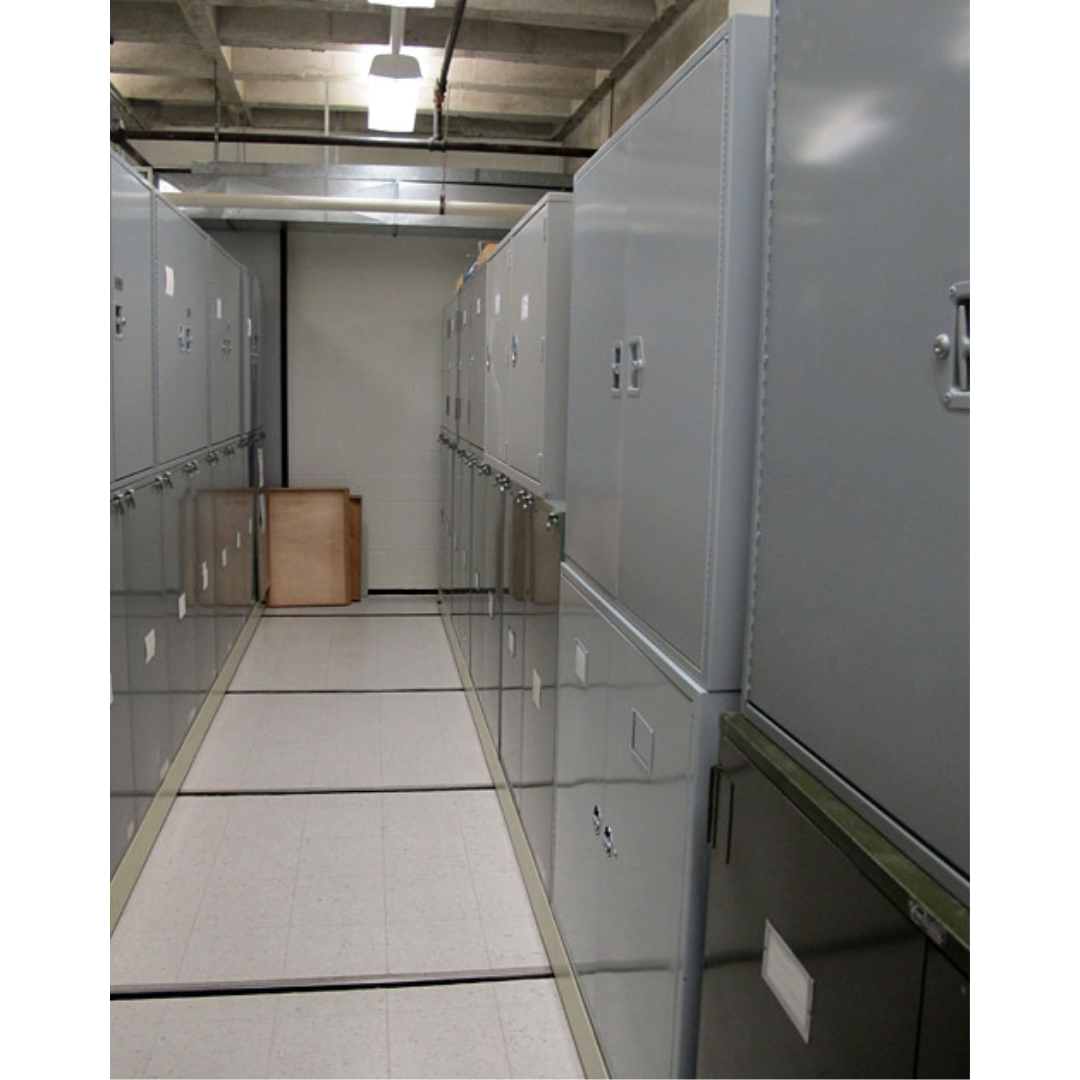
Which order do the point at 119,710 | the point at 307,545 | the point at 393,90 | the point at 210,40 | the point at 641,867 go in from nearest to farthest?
the point at 641,867 < the point at 119,710 < the point at 393,90 < the point at 210,40 < the point at 307,545

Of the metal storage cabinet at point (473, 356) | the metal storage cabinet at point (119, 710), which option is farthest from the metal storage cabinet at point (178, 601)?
the metal storage cabinet at point (473, 356)

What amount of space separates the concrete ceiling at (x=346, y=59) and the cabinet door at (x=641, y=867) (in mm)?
4046

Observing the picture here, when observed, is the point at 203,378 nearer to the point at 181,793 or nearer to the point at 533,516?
the point at 181,793

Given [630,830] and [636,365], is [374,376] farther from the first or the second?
[630,830]

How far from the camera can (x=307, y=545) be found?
7.89 metres

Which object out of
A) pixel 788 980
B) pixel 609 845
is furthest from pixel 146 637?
pixel 788 980

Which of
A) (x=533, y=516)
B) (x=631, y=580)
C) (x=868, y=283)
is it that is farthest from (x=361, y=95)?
(x=868, y=283)

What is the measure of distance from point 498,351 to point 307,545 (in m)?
4.05

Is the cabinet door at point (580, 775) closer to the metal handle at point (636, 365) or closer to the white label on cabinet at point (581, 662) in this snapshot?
the white label on cabinet at point (581, 662)

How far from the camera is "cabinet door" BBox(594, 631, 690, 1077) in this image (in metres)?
1.87

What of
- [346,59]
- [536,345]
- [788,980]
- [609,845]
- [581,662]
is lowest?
[609,845]

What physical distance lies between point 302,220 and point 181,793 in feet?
13.2

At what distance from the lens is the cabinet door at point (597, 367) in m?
2.33

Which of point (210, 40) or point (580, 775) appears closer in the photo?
point (580, 775)
